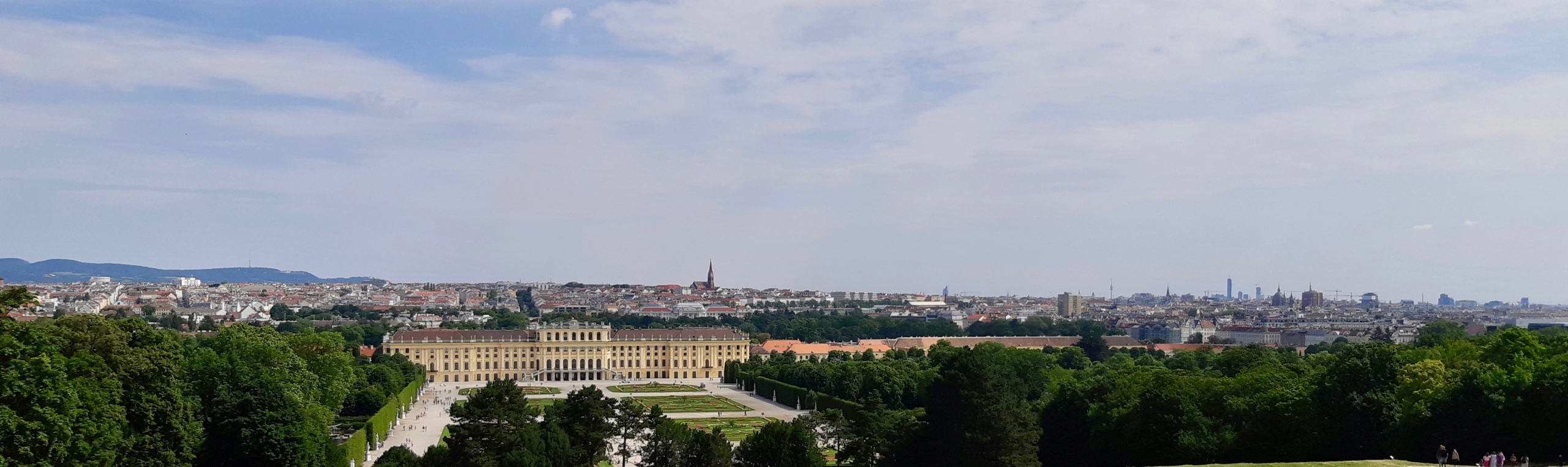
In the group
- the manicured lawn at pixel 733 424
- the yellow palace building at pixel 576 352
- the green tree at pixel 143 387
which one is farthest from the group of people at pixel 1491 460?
the yellow palace building at pixel 576 352

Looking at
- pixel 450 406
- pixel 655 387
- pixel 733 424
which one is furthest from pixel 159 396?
pixel 655 387

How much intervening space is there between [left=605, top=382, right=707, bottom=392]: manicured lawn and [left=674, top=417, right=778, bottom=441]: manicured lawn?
2696 centimetres

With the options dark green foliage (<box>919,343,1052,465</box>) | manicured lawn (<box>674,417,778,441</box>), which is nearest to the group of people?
dark green foliage (<box>919,343,1052,465</box>)

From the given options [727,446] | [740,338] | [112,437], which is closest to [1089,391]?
[727,446]

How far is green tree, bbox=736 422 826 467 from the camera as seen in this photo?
35.1 meters

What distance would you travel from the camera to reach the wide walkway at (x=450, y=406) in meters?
53.0

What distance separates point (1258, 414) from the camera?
3438 cm

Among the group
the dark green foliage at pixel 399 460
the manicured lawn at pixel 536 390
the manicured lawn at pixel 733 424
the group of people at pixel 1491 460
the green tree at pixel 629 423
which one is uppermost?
the group of people at pixel 1491 460

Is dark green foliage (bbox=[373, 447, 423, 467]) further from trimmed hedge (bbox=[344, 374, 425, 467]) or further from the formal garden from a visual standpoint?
the formal garden

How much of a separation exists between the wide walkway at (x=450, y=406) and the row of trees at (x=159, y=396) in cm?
494

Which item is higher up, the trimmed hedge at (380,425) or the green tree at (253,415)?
the green tree at (253,415)

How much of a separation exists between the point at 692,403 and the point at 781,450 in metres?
40.1

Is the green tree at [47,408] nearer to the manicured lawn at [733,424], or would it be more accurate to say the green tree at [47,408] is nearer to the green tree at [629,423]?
the green tree at [629,423]

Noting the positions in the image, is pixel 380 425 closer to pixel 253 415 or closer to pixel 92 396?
pixel 253 415
